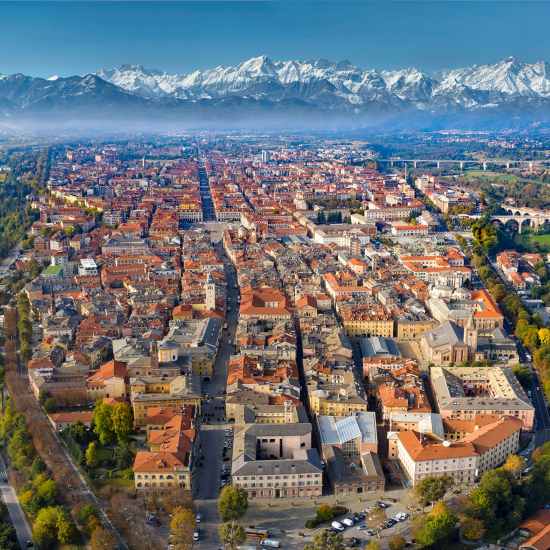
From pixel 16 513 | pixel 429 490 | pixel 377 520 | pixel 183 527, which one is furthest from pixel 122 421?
pixel 429 490

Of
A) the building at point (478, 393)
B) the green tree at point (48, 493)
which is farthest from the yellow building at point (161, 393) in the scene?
the building at point (478, 393)

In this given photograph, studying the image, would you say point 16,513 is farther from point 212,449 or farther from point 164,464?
point 212,449

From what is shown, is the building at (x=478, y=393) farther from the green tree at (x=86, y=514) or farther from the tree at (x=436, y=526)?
the green tree at (x=86, y=514)

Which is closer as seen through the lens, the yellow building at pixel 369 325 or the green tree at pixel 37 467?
the green tree at pixel 37 467

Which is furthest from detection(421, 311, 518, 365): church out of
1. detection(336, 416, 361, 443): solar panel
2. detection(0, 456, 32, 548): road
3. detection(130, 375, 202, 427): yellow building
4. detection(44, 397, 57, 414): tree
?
detection(0, 456, 32, 548): road

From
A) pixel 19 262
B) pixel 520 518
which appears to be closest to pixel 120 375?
pixel 520 518

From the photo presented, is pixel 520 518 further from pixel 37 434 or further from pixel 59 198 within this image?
pixel 59 198
